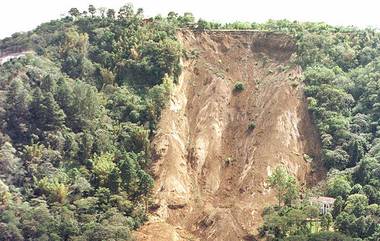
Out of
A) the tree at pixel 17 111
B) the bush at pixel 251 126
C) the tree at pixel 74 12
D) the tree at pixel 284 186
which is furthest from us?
the tree at pixel 74 12

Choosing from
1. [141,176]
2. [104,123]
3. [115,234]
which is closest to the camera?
[115,234]

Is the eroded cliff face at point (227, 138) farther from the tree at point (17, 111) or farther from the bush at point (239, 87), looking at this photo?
the tree at point (17, 111)

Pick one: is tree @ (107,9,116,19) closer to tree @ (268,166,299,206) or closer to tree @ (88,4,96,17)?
tree @ (88,4,96,17)

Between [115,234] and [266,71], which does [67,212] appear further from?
[266,71]

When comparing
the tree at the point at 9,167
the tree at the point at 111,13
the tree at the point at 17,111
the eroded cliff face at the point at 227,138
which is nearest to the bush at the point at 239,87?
the eroded cliff face at the point at 227,138

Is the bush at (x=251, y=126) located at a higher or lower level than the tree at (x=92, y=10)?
lower

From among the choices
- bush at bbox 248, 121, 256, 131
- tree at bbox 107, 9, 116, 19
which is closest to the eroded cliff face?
bush at bbox 248, 121, 256, 131

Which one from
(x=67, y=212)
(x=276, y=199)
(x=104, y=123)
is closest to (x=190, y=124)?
(x=104, y=123)
